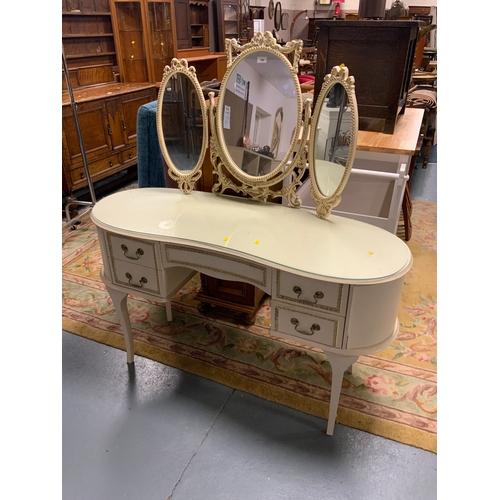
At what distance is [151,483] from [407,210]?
2.35 meters

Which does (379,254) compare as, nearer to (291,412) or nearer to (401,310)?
(291,412)

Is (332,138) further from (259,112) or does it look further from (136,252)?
(136,252)

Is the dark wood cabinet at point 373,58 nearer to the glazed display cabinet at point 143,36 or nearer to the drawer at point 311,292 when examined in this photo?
the drawer at point 311,292

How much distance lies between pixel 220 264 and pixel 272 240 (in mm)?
214

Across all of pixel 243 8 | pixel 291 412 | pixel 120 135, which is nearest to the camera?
pixel 291 412

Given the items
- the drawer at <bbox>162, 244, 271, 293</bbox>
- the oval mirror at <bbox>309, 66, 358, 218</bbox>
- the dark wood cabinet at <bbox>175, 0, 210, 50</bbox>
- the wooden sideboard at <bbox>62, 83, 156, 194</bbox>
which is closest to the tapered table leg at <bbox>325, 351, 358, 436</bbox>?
the drawer at <bbox>162, 244, 271, 293</bbox>

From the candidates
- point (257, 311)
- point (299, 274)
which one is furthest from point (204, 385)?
point (299, 274)

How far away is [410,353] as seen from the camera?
6.13 feet

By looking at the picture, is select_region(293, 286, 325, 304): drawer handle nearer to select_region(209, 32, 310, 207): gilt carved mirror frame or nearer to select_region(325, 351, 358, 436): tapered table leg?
select_region(325, 351, 358, 436): tapered table leg

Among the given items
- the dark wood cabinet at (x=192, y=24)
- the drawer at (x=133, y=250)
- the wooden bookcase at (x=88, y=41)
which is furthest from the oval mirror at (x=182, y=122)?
the dark wood cabinet at (x=192, y=24)

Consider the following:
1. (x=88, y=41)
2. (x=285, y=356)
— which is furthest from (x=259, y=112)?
(x=88, y=41)

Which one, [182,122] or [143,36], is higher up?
[143,36]

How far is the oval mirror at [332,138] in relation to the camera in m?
1.27

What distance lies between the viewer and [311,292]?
1.24 meters
